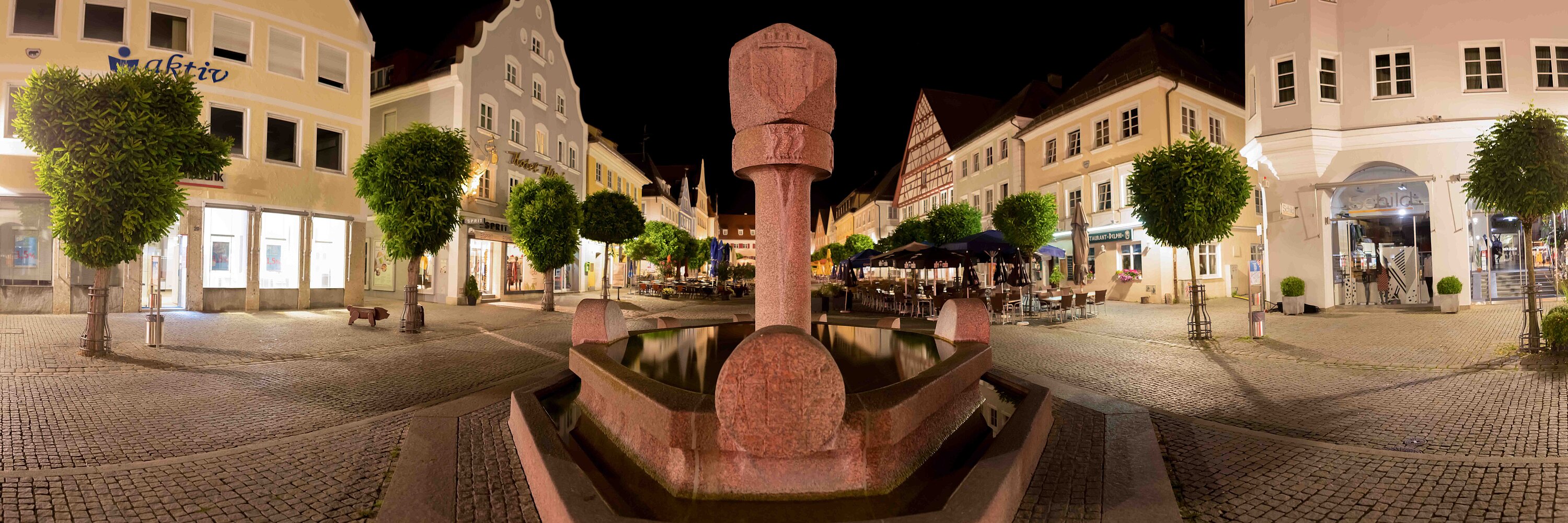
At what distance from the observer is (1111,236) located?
26188 millimetres

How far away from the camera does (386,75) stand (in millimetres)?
27125

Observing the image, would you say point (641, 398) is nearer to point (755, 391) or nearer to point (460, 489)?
point (755, 391)

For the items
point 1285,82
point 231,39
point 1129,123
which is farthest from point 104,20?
point 1129,123

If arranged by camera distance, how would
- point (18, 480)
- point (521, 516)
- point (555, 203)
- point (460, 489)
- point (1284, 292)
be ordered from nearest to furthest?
point (521, 516) → point (460, 489) → point (18, 480) → point (1284, 292) → point (555, 203)

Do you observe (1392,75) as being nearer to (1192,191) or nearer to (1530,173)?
(1530,173)

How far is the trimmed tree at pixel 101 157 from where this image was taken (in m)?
9.70

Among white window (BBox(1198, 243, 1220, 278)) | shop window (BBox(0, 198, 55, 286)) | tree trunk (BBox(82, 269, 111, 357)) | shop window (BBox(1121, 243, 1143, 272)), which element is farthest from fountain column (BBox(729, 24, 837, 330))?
white window (BBox(1198, 243, 1220, 278))

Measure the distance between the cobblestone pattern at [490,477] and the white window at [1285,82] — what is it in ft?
72.2

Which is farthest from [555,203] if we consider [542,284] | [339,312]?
[542,284]

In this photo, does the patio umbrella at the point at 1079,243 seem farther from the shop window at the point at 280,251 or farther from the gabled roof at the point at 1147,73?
the shop window at the point at 280,251

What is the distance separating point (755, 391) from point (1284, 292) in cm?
2040

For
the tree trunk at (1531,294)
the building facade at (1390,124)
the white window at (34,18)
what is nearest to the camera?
the tree trunk at (1531,294)

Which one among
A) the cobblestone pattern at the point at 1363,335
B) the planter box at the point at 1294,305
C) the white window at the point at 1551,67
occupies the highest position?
the white window at the point at 1551,67

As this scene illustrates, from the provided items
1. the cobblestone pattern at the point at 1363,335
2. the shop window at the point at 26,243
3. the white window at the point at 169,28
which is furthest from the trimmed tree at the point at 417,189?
the cobblestone pattern at the point at 1363,335
